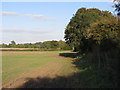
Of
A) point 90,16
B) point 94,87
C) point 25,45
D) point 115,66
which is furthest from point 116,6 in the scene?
point 25,45

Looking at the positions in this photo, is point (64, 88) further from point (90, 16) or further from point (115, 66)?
point (90, 16)

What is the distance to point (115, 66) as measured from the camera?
33.5 feet

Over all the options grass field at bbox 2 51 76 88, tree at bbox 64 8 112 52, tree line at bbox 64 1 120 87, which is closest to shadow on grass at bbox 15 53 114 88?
tree line at bbox 64 1 120 87

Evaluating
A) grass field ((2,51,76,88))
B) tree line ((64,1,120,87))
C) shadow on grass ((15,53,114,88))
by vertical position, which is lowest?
grass field ((2,51,76,88))

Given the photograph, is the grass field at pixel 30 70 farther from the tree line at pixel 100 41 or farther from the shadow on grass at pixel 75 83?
the tree line at pixel 100 41

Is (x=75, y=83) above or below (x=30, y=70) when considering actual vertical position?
above

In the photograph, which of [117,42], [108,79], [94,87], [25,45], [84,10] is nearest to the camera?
[94,87]

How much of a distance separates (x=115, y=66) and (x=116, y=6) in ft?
22.1

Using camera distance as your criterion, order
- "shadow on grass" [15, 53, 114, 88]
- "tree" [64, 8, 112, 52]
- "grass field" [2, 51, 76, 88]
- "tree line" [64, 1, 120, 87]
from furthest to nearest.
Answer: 1. "tree" [64, 8, 112, 52]
2. "grass field" [2, 51, 76, 88]
3. "tree line" [64, 1, 120, 87]
4. "shadow on grass" [15, 53, 114, 88]

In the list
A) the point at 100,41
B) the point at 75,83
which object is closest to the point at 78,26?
Answer: the point at 100,41

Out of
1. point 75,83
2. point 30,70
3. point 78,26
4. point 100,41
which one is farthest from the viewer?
point 78,26

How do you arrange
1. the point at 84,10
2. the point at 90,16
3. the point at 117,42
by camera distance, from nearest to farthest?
the point at 117,42, the point at 90,16, the point at 84,10

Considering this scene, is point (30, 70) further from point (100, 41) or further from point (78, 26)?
point (78, 26)

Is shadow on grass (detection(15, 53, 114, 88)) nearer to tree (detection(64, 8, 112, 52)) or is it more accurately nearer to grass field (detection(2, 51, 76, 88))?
grass field (detection(2, 51, 76, 88))
